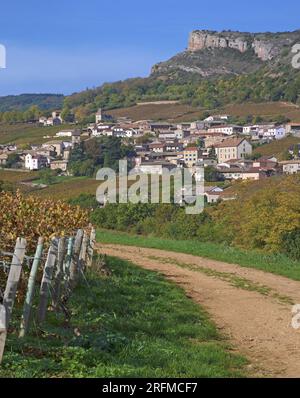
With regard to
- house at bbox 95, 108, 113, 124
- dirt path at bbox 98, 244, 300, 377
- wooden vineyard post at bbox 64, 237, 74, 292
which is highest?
house at bbox 95, 108, 113, 124

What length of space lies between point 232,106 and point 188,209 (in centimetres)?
12488

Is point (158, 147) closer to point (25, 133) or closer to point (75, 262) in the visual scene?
point (25, 133)

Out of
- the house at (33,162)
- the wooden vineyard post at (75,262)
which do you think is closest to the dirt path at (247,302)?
the wooden vineyard post at (75,262)

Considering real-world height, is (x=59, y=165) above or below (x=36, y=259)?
below

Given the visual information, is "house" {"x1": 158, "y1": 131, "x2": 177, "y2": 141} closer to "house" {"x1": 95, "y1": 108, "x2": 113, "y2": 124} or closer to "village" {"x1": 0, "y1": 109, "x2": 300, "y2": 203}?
"village" {"x1": 0, "y1": 109, "x2": 300, "y2": 203}

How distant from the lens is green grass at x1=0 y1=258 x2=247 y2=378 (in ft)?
19.7

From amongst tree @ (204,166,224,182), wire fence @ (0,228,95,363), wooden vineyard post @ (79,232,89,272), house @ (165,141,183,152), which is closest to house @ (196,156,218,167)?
house @ (165,141,183,152)

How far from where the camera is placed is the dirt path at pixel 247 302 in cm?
763

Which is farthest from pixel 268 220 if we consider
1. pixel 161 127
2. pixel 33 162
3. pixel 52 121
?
pixel 52 121

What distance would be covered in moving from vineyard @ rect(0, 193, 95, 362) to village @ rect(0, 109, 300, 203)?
121 ft

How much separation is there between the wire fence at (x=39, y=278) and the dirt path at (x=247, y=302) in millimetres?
2347

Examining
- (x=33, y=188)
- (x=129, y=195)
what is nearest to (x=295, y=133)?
(x=33, y=188)

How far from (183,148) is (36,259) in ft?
378

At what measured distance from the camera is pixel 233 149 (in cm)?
10656
